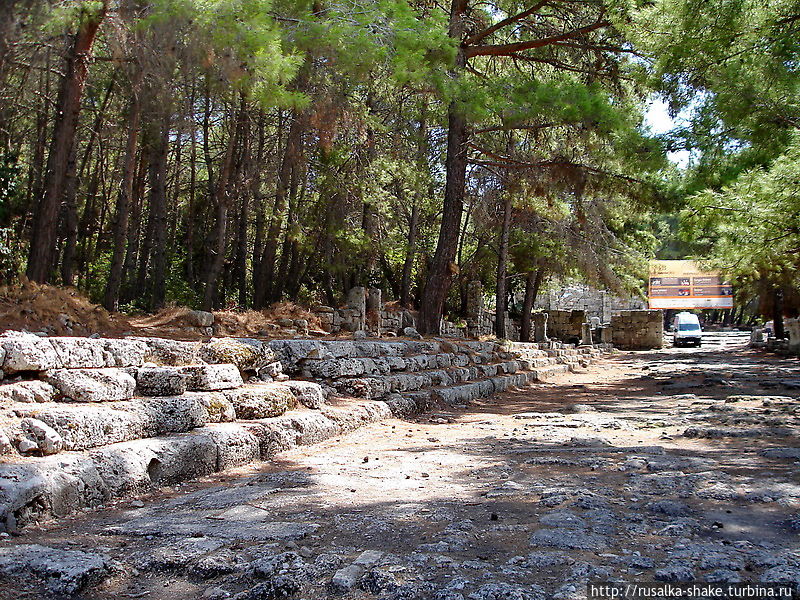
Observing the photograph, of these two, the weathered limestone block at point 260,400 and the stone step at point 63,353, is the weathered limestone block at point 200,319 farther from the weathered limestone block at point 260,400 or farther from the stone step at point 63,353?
the stone step at point 63,353

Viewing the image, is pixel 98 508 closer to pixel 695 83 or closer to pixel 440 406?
pixel 440 406

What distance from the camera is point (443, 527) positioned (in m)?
3.25

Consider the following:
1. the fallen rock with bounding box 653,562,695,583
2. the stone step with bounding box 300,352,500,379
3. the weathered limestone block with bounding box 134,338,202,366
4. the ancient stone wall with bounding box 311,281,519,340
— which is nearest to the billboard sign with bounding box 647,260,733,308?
the ancient stone wall with bounding box 311,281,519,340

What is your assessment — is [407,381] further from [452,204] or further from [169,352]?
[452,204]

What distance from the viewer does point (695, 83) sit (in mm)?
10109

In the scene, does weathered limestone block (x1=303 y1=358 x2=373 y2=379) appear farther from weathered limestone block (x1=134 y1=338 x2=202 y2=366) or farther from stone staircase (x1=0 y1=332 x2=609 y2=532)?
weathered limestone block (x1=134 y1=338 x2=202 y2=366)

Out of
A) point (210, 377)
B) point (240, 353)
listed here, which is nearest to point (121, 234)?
point (240, 353)

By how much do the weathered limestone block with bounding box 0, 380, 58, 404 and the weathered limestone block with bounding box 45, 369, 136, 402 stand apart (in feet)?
0.23

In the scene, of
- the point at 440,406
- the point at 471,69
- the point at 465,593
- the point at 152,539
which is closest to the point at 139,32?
the point at 471,69

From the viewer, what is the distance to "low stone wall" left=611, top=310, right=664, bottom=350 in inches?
1336

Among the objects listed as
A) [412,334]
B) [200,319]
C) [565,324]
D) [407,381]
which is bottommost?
[407,381]

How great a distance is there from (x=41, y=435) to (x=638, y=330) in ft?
110

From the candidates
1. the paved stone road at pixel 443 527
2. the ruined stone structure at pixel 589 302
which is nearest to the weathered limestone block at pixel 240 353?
the paved stone road at pixel 443 527

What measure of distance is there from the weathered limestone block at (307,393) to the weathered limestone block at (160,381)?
5.25 ft
